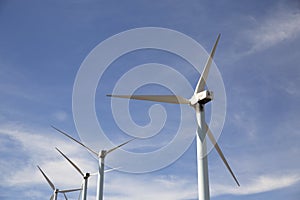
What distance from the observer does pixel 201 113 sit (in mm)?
20578

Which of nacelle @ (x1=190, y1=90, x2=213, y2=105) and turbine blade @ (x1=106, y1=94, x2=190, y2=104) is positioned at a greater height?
turbine blade @ (x1=106, y1=94, x2=190, y2=104)

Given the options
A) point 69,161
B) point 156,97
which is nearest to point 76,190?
point 69,161

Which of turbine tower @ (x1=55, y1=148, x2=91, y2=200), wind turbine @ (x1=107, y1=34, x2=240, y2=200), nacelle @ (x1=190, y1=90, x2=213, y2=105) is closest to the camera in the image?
wind turbine @ (x1=107, y1=34, x2=240, y2=200)

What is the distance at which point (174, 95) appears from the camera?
2203 centimetres

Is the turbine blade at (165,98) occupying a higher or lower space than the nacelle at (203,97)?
higher

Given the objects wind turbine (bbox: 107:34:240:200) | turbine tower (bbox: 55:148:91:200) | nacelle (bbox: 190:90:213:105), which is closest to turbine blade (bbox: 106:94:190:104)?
wind turbine (bbox: 107:34:240:200)

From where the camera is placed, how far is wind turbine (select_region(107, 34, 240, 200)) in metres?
18.2

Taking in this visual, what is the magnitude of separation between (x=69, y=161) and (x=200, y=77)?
27.1 m

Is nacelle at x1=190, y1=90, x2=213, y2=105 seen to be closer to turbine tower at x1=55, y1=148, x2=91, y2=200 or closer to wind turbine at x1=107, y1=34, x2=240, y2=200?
wind turbine at x1=107, y1=34, x2=240, y2=200

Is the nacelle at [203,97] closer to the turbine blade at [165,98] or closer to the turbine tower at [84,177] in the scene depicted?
the turbine blade at [165,98]

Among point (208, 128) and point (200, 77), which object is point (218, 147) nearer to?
point (208, 128)

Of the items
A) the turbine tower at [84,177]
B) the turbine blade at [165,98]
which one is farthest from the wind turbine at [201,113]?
the turbine tower at [84,177]

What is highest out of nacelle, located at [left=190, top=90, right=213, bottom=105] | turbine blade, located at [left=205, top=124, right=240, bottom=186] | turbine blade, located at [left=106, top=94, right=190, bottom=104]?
turbine blade, located at [left=106, top=94, right=190, bottom=104]

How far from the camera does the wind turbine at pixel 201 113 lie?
1817cm
